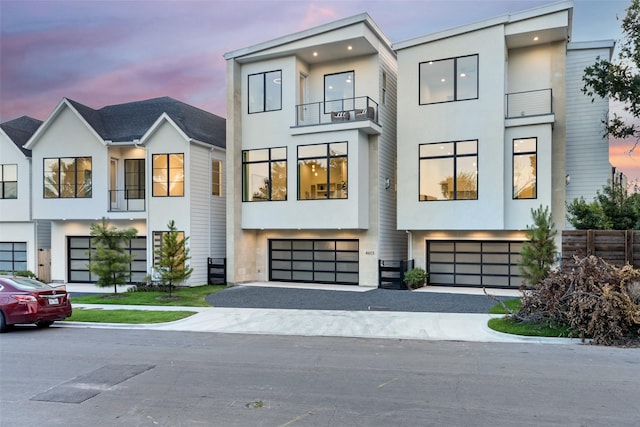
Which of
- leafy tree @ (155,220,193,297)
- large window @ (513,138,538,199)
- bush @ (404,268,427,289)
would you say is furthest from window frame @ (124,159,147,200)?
large window @ (513,138,538,199)

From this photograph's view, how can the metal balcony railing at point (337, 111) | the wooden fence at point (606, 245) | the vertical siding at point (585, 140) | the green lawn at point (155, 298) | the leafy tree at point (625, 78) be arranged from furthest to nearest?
the metal balcony railing at point (337, 111), the vertical siding at point (585, 140), the leafy tree at point (625, 78), the green lawn at point (155, 298), the wooden fence at point (606, 245)

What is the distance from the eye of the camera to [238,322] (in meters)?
12.8

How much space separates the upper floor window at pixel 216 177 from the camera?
2231 centimetres

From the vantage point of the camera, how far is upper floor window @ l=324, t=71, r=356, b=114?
20719mm

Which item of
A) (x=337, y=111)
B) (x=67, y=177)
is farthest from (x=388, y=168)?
(x=67, y=177)

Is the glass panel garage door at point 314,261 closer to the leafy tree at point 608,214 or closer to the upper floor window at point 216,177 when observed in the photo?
the upper floor window at point 216,177

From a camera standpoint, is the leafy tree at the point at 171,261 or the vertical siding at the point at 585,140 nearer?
the leafy tree at the point at 171,261

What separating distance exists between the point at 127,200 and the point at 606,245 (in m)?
20.8

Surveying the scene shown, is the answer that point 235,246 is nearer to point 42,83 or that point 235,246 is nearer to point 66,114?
point 66,114

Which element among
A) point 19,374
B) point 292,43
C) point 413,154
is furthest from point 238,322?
point 292,43

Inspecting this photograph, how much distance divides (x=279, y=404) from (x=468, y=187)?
14396 mm

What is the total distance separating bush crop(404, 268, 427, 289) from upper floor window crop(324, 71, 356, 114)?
26.2ft

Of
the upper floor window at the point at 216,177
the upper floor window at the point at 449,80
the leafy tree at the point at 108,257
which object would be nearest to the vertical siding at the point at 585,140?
the upper floor window at the point at 449,80

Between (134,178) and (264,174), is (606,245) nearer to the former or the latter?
(264,174)
